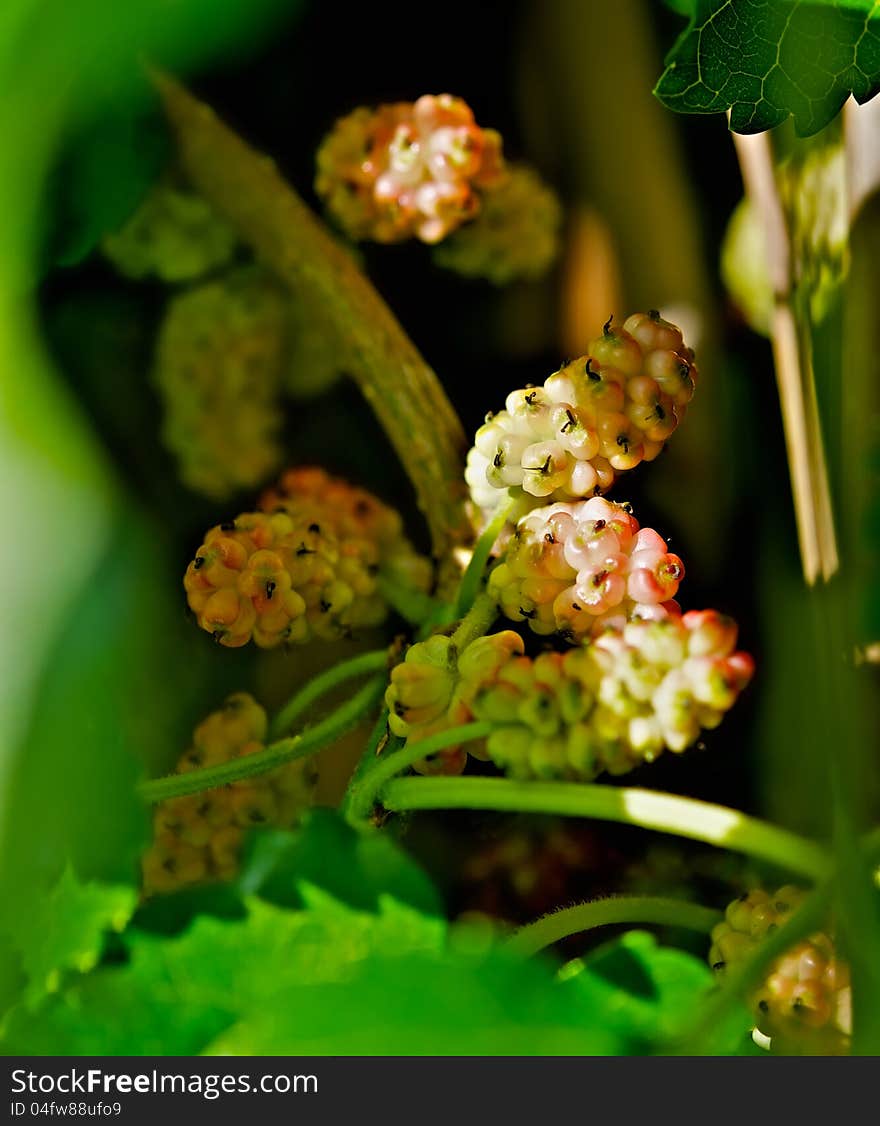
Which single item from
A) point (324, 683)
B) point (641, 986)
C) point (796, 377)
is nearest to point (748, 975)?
point (641, 986)

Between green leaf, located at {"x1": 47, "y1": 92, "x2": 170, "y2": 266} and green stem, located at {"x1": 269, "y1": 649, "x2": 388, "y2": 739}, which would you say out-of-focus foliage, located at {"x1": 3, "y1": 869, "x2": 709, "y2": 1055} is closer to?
green stem, located at {"x1": 269, "y1": 649, "x2": 388, "y2": 739}

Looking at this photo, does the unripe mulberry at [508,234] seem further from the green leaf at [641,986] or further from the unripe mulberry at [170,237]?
the green leaf at [641,986]

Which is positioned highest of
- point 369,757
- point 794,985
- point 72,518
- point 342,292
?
point 342,292

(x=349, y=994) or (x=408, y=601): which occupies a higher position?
(x=408, y=601)

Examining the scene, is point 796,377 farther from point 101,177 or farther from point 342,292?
point 101,177

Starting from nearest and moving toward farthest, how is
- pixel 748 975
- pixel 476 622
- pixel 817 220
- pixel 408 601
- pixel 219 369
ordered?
pixel 748 975 < pixel 476 622 < pixel 408 601 < pixel 817 220 < pixel 219 369

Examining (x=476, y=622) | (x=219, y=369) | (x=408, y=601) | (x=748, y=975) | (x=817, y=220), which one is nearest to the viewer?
(x=748, y=975)
